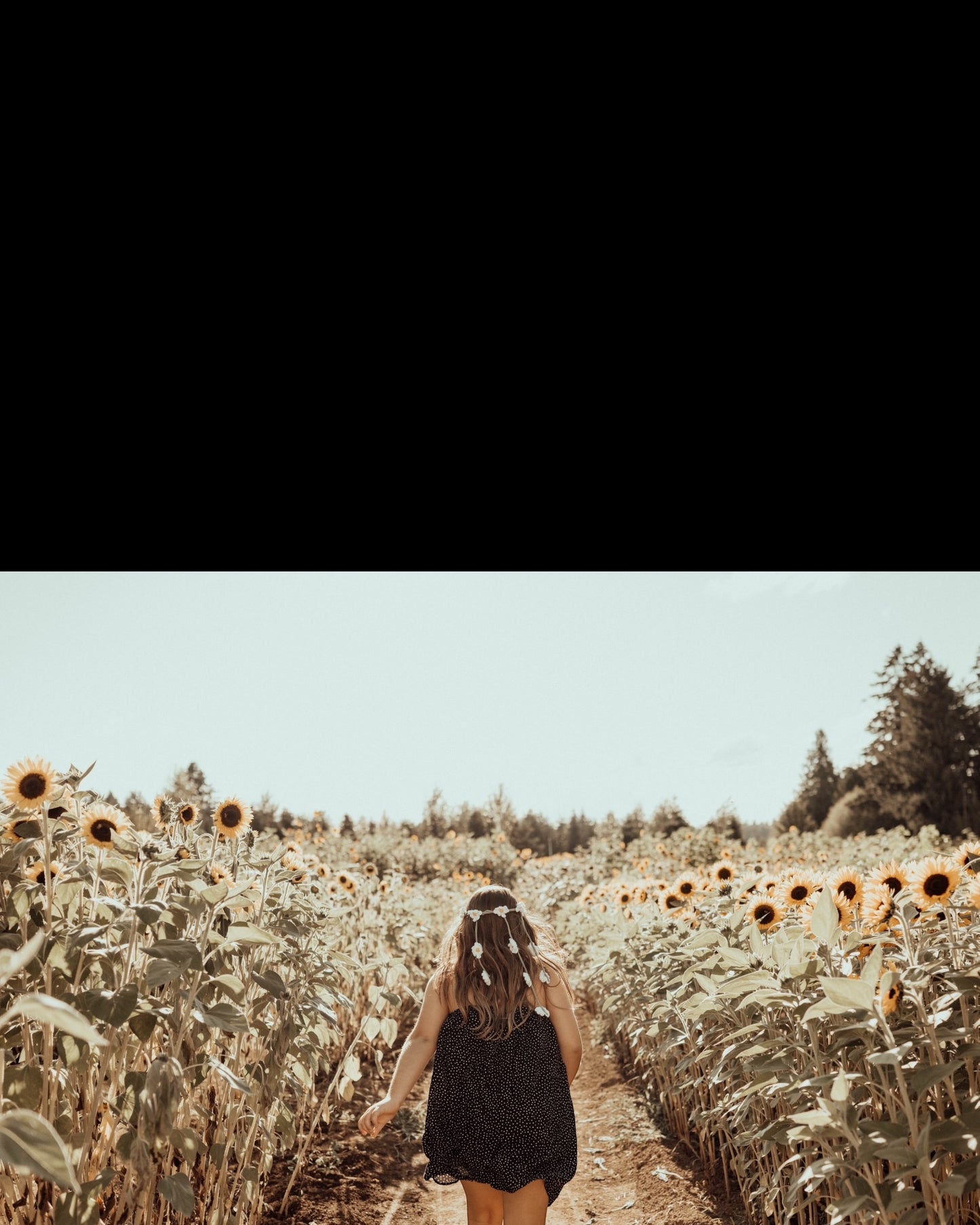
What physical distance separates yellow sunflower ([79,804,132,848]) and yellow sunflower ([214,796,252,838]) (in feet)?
1.40

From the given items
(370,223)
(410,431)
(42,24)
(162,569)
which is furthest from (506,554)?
(42,24)

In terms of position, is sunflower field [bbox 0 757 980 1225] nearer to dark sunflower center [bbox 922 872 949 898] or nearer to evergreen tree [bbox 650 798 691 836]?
dark sunflower center [bbox 922 872 949 898]

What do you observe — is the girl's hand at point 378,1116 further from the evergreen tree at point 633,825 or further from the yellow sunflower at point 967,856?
the evergreen tree at point 633,825

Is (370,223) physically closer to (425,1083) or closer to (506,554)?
(506,554)

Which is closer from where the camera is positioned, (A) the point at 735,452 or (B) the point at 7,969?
(B) the point at 7,969

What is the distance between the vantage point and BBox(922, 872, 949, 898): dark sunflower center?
1872mm

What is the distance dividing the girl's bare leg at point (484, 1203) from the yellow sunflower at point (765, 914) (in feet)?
3.25

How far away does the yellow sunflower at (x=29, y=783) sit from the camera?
1.76 metres

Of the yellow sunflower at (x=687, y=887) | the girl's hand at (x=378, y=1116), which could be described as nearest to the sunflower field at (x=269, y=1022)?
the girl's hand at (x=378, y=1116)

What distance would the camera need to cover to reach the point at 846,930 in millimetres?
2059

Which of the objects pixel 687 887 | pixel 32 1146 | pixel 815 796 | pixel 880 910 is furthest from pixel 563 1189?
pixel 815 796

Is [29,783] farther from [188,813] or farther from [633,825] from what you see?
[633,825]

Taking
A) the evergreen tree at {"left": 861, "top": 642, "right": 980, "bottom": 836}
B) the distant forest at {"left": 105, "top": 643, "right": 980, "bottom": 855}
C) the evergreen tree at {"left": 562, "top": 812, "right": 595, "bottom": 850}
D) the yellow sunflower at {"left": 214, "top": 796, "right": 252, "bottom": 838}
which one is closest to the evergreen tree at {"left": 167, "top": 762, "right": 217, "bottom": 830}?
the yellow sunflower at {"left": 214, "top": 796, "right": 252, "bottom": 838}

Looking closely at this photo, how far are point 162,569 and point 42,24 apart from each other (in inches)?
67.9
